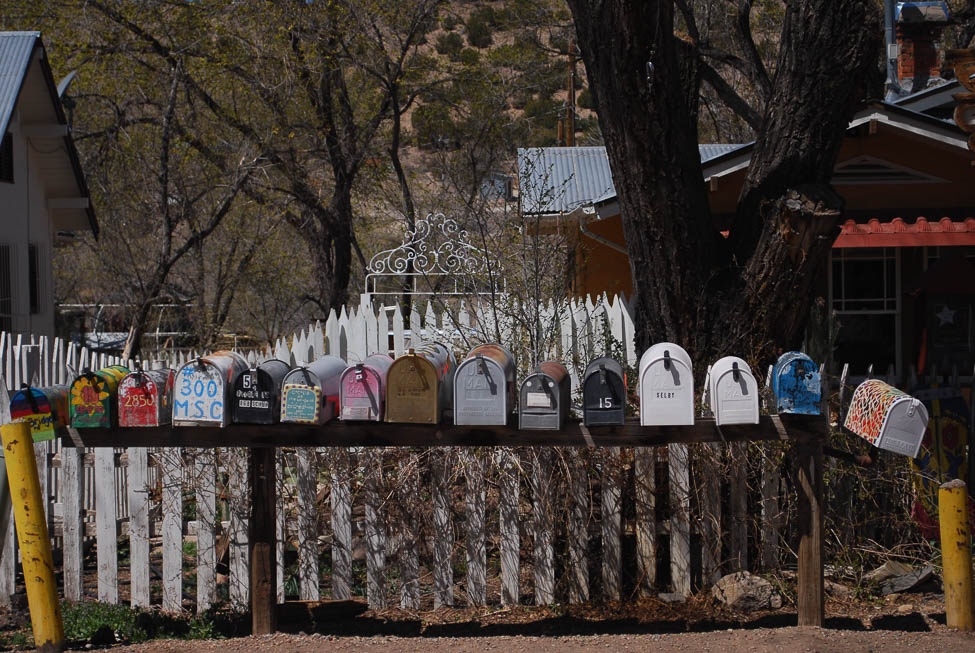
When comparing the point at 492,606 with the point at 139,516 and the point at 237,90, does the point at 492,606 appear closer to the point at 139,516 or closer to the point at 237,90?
the point at 139,516

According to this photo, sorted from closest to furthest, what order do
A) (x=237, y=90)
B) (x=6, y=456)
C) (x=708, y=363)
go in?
(x=6, y=456)
(x=708, y=363)
(x=237, y=90)

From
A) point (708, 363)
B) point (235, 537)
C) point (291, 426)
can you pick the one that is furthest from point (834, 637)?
point (235, 537)

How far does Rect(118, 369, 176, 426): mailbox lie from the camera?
3.94m

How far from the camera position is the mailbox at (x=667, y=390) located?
3.83 m

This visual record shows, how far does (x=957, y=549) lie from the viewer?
393 centimetres

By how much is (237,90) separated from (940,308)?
11.7m

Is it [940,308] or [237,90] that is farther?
[237,90]

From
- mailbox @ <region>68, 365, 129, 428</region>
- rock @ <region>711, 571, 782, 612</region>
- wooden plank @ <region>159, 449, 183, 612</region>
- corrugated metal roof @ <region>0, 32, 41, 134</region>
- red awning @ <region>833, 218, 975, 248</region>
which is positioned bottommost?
rock @ <region>711, 571, 782, 612</region>

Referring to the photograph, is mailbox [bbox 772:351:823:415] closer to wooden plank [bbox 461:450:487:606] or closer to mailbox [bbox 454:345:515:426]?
mailbox [bbox 454:345:515:426]

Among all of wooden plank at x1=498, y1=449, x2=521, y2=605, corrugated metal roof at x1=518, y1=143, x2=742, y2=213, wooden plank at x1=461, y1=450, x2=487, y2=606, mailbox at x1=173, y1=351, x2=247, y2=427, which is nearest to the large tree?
wooden plank at x1=498, y1=449, x2=521, y2=605

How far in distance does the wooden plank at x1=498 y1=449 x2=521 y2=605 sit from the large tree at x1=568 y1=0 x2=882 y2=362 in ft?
3.77

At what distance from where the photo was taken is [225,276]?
17953mm

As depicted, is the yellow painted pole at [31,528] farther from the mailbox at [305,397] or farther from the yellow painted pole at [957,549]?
the yellow painted pole at [957,549]

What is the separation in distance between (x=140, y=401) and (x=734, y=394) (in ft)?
8.26
